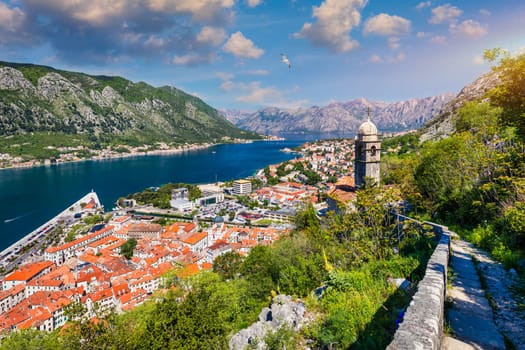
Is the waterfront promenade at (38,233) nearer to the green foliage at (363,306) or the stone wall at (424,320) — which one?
the green foliage at (363,306)

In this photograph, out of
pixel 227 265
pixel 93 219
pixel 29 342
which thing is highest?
pixel 29 342

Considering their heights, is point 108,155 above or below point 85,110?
below

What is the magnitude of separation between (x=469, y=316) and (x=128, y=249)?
33.5 meters

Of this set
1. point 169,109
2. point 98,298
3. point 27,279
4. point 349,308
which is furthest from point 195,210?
point 169,109

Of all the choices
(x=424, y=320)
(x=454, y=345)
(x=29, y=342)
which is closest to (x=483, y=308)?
(x=454, y=345)

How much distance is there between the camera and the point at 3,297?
21875 mm

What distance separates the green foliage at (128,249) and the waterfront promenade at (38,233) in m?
9.75

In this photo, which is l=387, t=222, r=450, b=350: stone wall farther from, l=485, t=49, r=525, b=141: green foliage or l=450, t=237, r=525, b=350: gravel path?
l=485, t=49, r=525, b=141: green foliage

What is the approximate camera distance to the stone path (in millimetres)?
2948

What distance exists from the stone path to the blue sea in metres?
44.0

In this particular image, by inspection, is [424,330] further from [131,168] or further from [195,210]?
[131,168]

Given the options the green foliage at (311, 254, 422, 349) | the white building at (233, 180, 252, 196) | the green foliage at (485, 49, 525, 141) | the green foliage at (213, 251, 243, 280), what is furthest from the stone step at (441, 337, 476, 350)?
the white building at (233, 180, 252, 196)

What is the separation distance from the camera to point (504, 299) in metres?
3.88

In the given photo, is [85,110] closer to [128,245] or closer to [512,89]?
[128,245]
